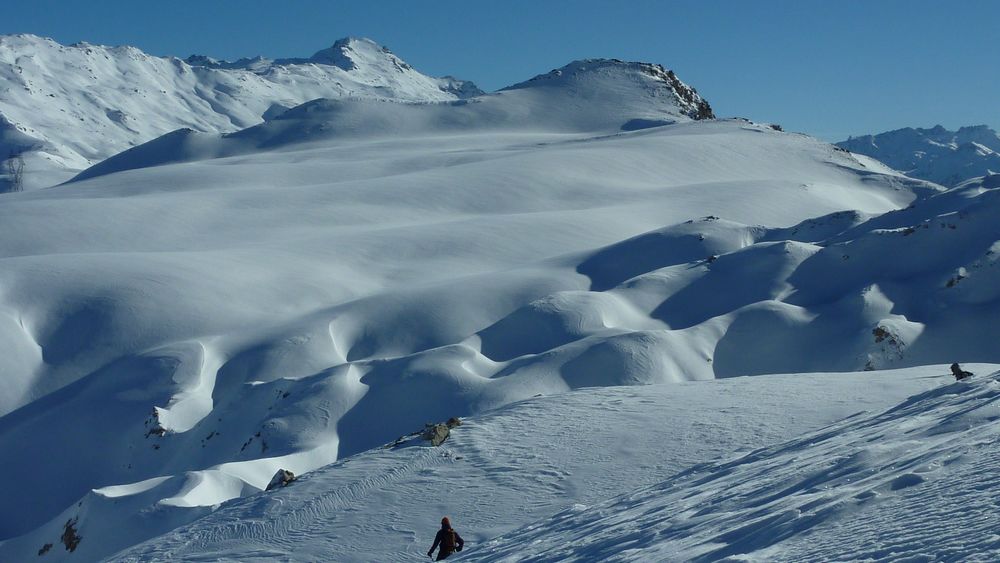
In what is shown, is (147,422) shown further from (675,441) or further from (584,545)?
(584,545)

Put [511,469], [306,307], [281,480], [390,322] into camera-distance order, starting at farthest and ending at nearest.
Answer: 1. [306,307]
2. [390,322]
3. [281,480]
4. [511,469]

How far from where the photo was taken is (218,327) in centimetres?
3083

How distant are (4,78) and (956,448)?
212 metres

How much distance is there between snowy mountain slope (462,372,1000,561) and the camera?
7602 mm

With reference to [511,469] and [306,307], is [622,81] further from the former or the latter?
[511,469]

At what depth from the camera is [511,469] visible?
15289 millimetres

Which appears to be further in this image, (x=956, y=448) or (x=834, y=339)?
(x=834, y=339)

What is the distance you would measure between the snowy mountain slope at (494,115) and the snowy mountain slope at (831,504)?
62140 mm

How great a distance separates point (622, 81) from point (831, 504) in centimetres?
7844

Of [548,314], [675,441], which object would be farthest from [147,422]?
[675,441]

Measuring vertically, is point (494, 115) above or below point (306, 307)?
above

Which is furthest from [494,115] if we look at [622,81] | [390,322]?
[390,322]

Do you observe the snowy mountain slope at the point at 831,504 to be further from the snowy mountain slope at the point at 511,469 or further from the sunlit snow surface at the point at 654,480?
the snowy mountain slope at the point at 511,469

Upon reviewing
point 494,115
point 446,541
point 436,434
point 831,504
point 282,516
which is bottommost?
point 282,516
